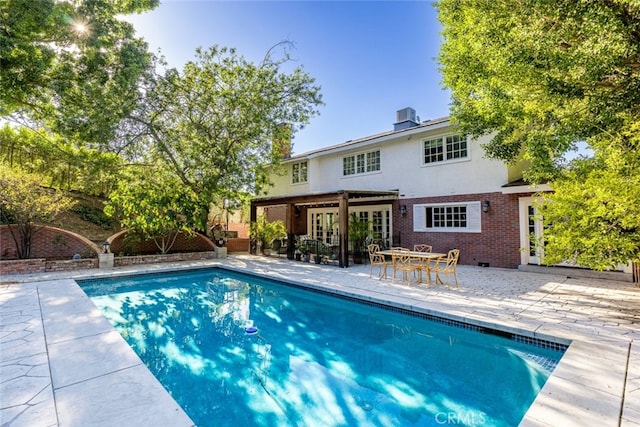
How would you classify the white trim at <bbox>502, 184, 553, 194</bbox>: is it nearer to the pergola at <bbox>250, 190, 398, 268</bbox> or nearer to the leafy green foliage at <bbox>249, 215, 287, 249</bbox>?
the pergola at <bbox>250, 190, 398, 268</bbox>

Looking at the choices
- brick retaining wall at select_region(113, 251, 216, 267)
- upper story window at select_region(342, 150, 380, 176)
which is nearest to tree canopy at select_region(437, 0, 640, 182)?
upper story window at select_region(342, 150, 380, 176)

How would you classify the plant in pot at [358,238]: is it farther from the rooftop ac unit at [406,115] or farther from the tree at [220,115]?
the rooftop ac unit at [406,115]

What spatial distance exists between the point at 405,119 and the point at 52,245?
60.9 ft

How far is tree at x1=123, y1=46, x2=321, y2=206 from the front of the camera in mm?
15375

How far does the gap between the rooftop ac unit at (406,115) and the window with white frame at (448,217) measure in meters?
5.97

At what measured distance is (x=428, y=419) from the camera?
3.86 m

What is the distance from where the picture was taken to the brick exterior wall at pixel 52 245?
12688 millimetres

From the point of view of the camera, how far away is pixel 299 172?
20.8m

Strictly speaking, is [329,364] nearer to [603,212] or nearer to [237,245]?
[603,212]

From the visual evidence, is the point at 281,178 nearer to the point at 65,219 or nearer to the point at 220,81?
the point at 220,81

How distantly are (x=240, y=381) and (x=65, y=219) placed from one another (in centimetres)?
1963

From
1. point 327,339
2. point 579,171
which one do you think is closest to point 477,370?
point 327,339

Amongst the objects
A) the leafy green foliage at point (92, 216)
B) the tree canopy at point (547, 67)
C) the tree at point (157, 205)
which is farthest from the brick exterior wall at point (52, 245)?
the tree canopy at point (547, 67)

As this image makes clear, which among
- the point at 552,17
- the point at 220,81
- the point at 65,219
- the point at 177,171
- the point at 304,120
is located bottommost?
the point at 65,219
